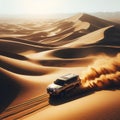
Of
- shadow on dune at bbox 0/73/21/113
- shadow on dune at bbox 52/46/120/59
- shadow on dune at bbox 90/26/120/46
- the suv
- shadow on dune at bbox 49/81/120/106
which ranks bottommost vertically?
shadow on dune at bbox 90/26/120/46

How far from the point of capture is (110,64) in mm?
24625

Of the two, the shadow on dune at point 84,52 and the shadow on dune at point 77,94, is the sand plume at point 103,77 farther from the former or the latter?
the shadow on dune at point 84,52

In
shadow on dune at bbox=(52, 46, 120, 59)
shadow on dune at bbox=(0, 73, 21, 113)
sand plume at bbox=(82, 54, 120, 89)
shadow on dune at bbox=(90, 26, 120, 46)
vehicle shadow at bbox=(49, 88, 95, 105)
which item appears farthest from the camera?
shadow on dune at bbox=(90, 26, 120, 46)

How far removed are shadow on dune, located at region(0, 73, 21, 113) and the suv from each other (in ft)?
8.77

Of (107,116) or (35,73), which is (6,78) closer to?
(35,73)

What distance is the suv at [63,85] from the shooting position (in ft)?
58.1

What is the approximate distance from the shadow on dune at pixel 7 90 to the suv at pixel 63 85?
8.77 feet

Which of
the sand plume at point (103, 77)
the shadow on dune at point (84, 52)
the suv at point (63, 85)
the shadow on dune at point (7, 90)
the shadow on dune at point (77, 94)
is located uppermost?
the suv at point (63, 85)

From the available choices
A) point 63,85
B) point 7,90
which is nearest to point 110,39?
point 63,85

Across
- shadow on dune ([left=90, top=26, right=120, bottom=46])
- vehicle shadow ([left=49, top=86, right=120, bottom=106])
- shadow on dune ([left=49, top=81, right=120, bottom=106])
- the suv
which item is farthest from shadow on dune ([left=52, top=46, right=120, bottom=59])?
vehicle shadow ([left=49, top=86, right=120, bottom=106])

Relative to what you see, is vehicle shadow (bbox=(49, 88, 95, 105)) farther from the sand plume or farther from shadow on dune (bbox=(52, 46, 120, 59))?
shadow on dune (bbox=(52, 46, 120, 59))

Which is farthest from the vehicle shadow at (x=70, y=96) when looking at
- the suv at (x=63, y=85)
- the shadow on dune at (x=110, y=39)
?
the shadow on dune at (x=110, y=39)

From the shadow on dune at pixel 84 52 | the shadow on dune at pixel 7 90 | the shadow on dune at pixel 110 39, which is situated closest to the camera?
the shadow on dune at pixel 7 90

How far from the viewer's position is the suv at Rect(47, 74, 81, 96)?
1770cm
